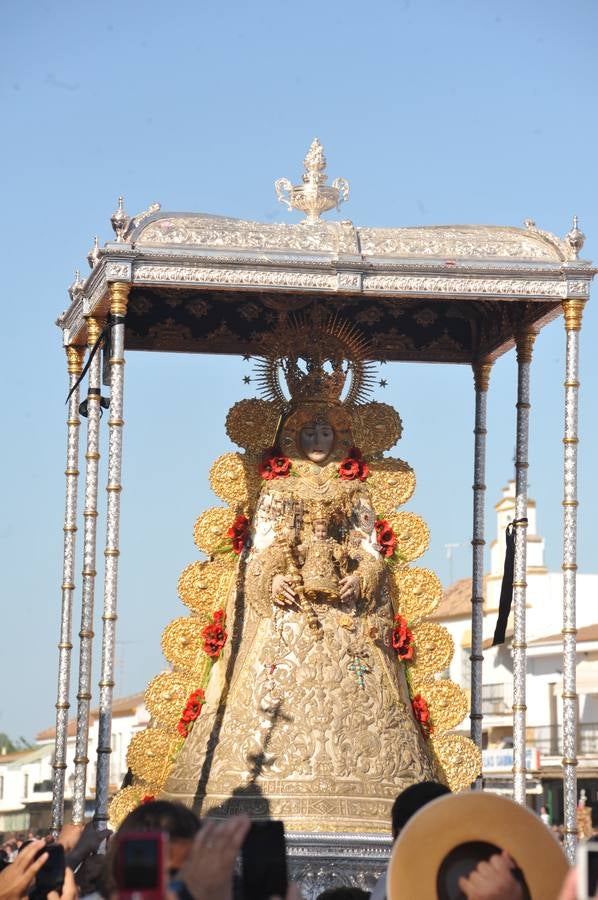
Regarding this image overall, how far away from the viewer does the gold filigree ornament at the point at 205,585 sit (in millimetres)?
17297

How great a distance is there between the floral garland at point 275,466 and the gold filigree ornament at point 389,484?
31.5 inches

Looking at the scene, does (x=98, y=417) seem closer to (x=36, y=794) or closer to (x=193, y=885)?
(x=193, y=885)

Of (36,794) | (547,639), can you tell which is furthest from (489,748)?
(36,794)

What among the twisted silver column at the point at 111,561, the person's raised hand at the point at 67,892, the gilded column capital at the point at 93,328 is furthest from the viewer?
the gilded column capital at the point at 93,328

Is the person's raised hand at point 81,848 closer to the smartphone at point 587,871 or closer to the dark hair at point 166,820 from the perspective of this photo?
the dark hair at point 166,820

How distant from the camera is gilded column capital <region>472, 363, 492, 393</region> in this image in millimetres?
18391

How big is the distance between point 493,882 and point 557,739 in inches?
1952

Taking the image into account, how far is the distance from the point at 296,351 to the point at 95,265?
2298 mm

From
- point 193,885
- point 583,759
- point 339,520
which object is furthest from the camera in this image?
point 583,759

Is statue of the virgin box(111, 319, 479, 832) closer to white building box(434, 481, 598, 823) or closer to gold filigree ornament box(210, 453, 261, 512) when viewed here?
gold filigree ornament box(210, 453, 261, 512)

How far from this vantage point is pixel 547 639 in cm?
5462

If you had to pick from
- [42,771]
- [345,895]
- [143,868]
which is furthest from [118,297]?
[42,771]

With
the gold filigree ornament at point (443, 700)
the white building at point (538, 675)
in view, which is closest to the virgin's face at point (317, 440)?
the gold filigree ornament at point (443, 700)

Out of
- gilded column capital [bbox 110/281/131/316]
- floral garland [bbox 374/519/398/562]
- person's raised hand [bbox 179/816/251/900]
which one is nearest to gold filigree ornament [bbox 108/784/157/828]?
floral garland [bbox 374/519/398/562]
